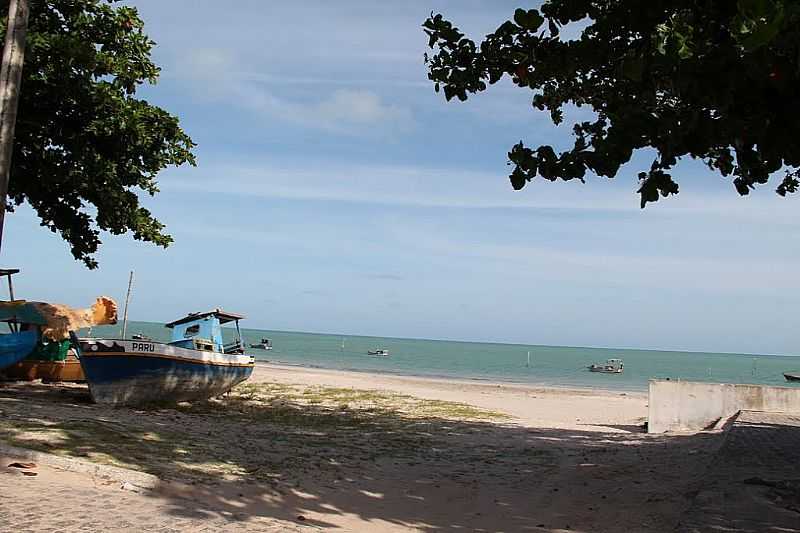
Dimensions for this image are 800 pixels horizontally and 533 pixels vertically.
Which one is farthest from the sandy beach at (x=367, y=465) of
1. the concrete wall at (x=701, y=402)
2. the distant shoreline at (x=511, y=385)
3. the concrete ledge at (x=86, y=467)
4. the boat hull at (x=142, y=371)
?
the distant shoreline at (x=511, y=385)

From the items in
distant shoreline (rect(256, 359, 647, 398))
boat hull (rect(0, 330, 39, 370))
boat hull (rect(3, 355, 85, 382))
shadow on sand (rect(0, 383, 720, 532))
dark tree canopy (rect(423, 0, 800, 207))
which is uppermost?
dark tree canopy (rect(423, 0, 800, 207))

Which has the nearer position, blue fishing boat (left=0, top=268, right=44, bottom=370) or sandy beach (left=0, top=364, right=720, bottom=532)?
sandy beach (left=0, top=364, right=720, bottom=532)

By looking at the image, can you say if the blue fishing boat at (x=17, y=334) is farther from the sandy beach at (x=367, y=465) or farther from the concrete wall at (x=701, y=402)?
the concrete wall at (x=701, y=402)

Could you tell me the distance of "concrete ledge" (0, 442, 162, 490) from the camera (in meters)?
7.83

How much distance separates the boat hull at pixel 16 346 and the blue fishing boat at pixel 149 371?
262 cm

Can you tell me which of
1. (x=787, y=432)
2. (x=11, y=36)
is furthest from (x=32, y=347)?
(x=787, y=432)

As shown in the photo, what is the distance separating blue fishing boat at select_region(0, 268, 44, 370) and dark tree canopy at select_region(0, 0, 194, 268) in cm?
313

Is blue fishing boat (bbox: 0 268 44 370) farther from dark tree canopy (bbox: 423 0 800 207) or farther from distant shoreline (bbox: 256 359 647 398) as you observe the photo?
distant shoreline (bbox: 256 359 647 398)

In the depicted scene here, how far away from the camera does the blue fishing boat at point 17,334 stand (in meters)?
16.8

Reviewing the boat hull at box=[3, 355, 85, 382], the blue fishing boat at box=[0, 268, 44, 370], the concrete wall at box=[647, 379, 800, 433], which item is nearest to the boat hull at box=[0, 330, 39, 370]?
the blue fishing boat at box=[0, 268, 44, 370]

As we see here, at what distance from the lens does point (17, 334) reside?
666 inches

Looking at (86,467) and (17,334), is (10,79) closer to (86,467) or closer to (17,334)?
(86,467)

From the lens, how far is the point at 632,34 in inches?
290

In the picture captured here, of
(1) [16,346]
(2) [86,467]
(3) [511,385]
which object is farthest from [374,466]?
(3) [511,385]
